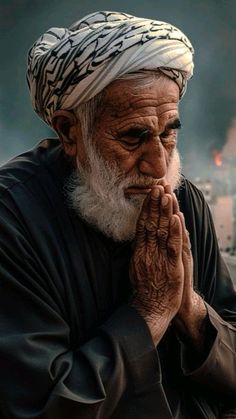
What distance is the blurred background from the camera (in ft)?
18.9

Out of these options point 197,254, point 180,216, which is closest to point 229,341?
point 197,254

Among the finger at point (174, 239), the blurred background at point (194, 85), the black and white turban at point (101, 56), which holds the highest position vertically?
the black and white turban at point (101, 56)

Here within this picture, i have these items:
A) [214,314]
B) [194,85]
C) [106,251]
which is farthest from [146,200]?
[194,85]

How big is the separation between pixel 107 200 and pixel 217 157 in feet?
22.8

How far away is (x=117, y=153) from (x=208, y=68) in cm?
614

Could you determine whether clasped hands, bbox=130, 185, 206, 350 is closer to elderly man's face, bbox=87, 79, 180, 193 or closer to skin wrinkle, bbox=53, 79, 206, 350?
skin wrinkle, bbox=53, 79, 206, 350

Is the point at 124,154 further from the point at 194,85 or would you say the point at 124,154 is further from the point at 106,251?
the point at 194,85

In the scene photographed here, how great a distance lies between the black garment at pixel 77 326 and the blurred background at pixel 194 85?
171 cm

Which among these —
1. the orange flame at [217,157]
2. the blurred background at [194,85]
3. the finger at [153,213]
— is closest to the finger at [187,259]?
the finger at [153,213]

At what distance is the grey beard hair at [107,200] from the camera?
2182 millimetres

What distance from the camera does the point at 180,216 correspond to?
6.83 feet

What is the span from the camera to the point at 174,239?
6.75 feet

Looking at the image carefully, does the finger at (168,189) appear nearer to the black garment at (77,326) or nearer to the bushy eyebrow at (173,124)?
the bushy eyebrow at (173,124)

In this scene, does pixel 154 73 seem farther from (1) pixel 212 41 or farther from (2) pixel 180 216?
(1) pixel 212 41
